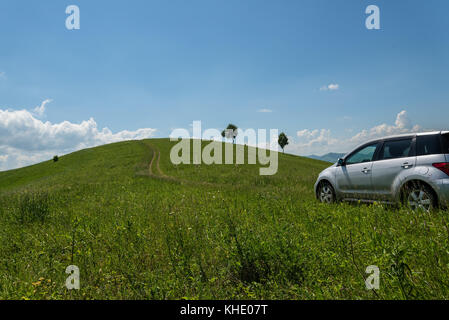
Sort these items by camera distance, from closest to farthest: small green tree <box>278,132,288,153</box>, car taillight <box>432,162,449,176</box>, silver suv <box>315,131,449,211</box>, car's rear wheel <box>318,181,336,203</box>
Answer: car taillight <box>432,162,449,176</box>
silver suv <box>315,131,449,211</box>
car's rear wheel <box>318,181,336,203</box>
small green tree <box>278,132,288,153</box>

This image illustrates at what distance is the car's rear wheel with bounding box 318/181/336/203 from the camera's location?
836 cm

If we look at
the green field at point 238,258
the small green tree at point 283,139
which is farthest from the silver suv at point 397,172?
the small green tree at point 283,139

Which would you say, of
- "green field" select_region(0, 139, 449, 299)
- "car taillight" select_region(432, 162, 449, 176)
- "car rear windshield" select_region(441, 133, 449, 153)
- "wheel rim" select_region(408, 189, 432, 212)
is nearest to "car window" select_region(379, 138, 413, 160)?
"car rear windshield" select_region(441, 133, 449, 153)

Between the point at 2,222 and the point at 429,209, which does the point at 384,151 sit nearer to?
the point at 429,209

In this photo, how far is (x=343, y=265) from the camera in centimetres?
338

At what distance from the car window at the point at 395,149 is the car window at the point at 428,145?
0.78ft

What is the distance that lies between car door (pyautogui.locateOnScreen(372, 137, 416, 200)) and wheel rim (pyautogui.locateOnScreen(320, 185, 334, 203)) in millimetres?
1759

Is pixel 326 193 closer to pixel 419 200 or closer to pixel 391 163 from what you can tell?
pixel 391 163

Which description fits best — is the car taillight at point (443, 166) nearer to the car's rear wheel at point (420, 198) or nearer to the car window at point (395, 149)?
the car's rear wheel at point (420, 198)

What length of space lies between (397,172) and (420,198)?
34.0 inches

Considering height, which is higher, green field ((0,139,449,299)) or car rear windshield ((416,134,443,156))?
car rear windshield ((416,134,443,156))

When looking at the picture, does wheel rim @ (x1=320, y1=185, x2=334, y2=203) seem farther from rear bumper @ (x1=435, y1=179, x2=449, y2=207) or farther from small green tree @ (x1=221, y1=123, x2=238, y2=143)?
small green tree @ (x1=221, y1=123, x2=238, y2=143)
